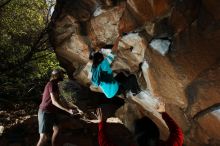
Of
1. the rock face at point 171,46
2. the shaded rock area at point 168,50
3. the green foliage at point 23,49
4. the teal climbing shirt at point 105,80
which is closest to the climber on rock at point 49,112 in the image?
the teal climbing shirt at point 105,80

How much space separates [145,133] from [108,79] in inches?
199

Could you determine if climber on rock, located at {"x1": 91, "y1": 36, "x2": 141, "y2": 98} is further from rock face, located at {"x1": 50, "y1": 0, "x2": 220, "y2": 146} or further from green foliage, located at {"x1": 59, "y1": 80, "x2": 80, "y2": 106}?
green foliage, located at {"x1": 59, "y1": 80, "x2": 80, "y2": 106}

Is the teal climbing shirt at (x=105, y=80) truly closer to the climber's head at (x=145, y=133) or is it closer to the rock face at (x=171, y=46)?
the rock face at (x=171, y=46)

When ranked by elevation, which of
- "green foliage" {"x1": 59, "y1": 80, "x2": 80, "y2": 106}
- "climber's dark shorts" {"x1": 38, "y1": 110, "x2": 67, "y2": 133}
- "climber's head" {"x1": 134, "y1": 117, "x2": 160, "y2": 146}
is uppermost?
"climber's head" {"x1": 134, "y1": 117, "x2": 160, "y2": 146}

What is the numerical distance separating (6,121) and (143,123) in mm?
9634

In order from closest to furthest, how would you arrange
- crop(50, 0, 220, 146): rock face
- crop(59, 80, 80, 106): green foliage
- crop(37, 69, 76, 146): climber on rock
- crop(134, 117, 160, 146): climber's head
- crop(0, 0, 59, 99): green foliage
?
1. crop(134, 117, 160, 146): climber's head
2. crop(50, 0, 220, 146): rock face
3. crop(37, 69, 76, 146): climber on rock
4. crop(59, 80, 80, 106): green foliage
5. crop(0, 0, 59, 99): green foliage

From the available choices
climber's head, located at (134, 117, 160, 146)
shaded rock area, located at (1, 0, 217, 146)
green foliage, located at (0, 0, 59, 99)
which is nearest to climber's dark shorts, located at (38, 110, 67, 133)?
shaded rock area, located at (1, 0, 217, 146)

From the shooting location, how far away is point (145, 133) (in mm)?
2832

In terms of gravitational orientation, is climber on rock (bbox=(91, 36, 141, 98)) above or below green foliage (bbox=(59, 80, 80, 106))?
above

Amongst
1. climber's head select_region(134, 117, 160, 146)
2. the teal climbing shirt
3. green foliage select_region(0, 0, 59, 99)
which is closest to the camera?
climber's head select_region(134, 117, 160, 146)

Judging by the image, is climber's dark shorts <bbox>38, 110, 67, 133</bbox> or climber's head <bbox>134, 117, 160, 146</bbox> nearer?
climber's head <bbox>134, 117, 160, 146</bbox>

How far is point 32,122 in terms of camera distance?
380 inches

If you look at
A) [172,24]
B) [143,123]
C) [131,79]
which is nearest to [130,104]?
[131,79]

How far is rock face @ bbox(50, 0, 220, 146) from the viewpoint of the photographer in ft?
20.7
